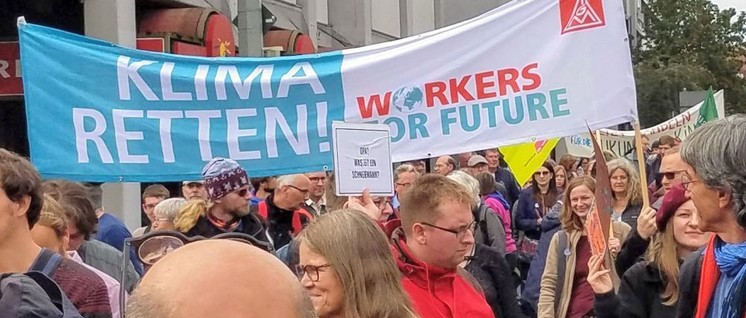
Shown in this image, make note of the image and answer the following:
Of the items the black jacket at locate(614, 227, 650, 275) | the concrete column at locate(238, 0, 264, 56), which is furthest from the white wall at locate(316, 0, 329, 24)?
the black jacket at locate(614, 227, 650, 275)

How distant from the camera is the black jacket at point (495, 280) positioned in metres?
6.06

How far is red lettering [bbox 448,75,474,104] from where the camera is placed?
674 cm

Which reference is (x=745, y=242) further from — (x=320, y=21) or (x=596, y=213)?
(x=320, y=21)

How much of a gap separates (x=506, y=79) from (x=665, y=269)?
1.85m

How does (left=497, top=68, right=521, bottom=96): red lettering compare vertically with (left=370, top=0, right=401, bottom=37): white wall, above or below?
below

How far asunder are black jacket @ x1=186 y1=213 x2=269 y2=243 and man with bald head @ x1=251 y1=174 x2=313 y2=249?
3.09 ft

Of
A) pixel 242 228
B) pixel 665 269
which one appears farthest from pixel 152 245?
pixel 665 269

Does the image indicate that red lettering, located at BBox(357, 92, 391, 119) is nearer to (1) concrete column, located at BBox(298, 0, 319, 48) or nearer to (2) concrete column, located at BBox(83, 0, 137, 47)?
(2) concrete column, located at BBox(83, 0, 137, 47)

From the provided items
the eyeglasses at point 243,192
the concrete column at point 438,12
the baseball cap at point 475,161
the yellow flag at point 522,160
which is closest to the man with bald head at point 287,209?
the eyeglasses at point 243,192

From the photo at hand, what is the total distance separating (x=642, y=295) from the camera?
5.23m

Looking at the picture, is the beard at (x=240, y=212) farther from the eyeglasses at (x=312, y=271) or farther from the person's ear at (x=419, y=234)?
the eyeglasses at (x=312, y=271)

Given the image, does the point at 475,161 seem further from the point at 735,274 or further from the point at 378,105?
the point at 735,274

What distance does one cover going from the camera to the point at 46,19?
1781 centimetres

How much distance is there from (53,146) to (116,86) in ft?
1.64
